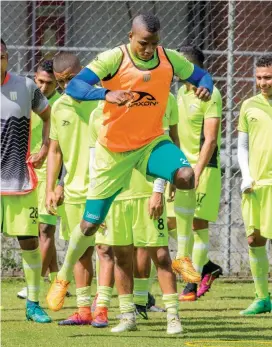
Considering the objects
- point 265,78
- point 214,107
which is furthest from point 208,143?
point 265,78

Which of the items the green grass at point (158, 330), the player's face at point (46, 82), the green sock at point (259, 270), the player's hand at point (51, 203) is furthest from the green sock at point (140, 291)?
the player's face at point (46, 82)

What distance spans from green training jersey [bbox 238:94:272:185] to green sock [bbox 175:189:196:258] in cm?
175

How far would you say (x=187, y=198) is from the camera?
9.16 metres

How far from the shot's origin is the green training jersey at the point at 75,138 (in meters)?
10.4

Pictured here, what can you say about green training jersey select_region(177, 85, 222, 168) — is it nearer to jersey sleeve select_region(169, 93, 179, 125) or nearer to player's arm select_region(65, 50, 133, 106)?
jersey sleeve select_region(169, 93, 179, 125)

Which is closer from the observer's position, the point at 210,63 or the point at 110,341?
the point at 110,341

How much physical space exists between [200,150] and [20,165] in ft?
8.04

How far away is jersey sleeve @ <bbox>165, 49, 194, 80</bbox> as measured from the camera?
9203mm

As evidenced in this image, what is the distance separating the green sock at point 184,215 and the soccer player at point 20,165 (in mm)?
1450

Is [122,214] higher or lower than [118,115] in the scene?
lower

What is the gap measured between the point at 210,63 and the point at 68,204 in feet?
22.2

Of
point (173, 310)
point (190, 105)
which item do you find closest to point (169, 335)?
point (173, 310)

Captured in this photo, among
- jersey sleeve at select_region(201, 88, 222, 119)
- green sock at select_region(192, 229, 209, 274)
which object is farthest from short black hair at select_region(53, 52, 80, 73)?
green sock at select_region(192, 229, 209, 274)

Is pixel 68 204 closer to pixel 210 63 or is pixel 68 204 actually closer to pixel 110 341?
pixel 110 341
